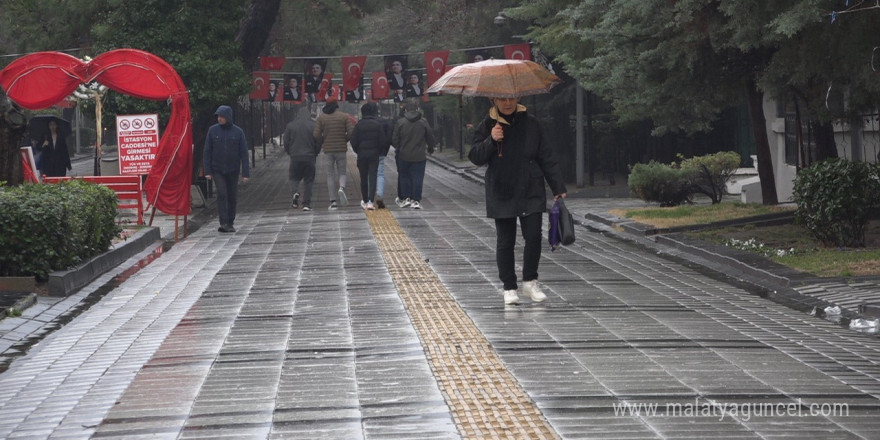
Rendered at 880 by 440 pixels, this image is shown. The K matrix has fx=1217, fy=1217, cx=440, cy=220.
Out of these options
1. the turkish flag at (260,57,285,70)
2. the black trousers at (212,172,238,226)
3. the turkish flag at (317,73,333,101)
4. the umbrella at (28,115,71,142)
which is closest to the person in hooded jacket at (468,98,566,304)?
the black trousers at (212,172,238,226)

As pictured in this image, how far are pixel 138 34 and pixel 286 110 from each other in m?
61.6

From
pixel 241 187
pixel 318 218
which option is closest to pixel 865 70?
pixel 318 218

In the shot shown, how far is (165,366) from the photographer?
746 cm

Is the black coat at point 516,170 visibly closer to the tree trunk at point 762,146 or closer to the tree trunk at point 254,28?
the tree trunk at point 762,146

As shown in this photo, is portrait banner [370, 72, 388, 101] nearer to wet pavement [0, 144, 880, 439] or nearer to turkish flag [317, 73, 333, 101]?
turkish flag [317, 73, 333, 101]

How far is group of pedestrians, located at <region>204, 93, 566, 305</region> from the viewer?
9383mm

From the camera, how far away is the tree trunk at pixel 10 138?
13498 mm

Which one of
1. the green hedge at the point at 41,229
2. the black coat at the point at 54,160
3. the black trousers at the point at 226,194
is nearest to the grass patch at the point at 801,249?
the black trousers at the point at 226,194

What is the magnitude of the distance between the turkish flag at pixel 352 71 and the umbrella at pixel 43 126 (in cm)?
1109

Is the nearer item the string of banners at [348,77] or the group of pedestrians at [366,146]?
the group of pedestrians at [366,146]

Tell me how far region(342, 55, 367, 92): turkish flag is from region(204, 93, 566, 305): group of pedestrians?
14.2 meters

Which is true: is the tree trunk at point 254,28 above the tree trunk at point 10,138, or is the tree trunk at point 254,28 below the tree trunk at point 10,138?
above

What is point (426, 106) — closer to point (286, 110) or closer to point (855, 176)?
point (286, 110)

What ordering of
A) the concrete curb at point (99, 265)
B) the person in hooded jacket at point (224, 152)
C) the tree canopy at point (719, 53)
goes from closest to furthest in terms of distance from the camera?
the concrete curb at point (99, 265), the tree canopy at point (719, 53), the person in hooded jacket at point (224, 152)
